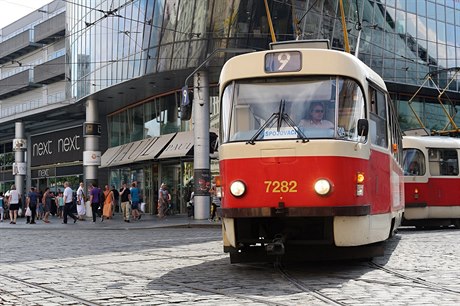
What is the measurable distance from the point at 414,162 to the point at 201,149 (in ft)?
39.0

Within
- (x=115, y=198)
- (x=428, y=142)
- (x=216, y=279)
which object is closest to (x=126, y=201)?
(x=115, y=198)

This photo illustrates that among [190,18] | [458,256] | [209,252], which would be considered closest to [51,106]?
[190,18]

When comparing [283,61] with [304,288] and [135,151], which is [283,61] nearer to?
[304,288]

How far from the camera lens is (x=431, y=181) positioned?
64.0 feet

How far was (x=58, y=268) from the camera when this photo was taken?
10508 mm

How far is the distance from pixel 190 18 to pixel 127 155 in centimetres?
1185

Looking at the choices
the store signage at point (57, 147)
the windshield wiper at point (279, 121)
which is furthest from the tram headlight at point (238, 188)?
the store signage at point (57, 147)

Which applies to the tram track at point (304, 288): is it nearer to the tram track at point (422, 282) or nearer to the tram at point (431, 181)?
the tram track at point (422, 282)

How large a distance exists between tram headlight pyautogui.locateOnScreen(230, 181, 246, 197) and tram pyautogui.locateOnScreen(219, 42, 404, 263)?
13mm

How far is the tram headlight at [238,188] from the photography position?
343 inches

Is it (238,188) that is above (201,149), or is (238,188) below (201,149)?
below

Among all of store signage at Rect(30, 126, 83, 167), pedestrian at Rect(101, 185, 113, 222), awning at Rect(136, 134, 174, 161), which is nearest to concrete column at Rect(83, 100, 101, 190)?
awning at Rect(136, 134, 174, 161)

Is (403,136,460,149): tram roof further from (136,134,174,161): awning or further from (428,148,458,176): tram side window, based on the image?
(136,134,174,161): awning

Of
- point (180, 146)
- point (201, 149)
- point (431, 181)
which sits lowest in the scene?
point (431, 181)
